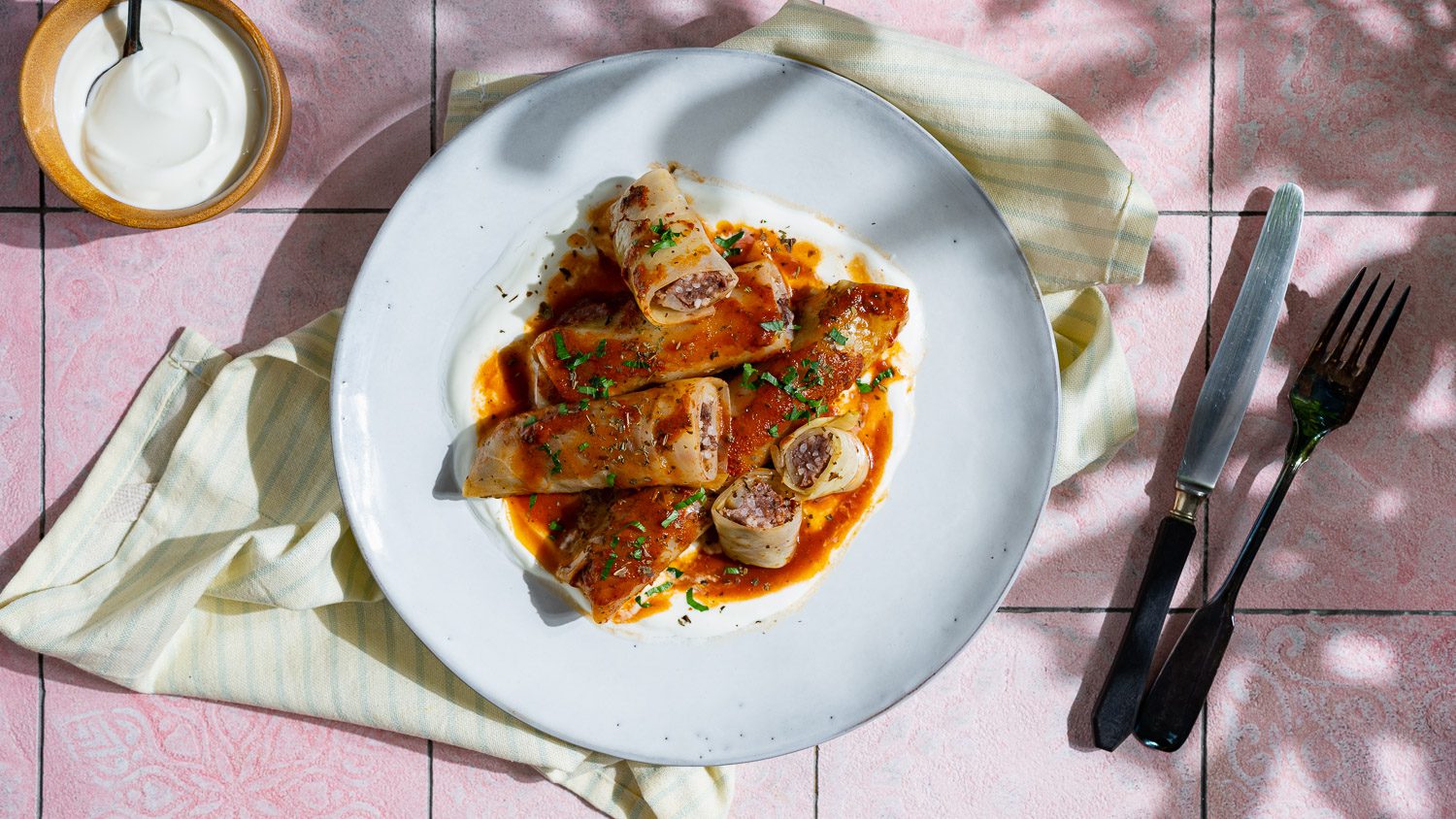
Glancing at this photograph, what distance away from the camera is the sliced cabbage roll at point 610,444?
2.25 meters

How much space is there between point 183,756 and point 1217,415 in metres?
3.00

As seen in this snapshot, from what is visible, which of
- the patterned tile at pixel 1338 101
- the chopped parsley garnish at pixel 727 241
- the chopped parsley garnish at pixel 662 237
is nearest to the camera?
the chopped parsley garnish at pixel 662 237

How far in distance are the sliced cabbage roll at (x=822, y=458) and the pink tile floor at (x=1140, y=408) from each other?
71cm

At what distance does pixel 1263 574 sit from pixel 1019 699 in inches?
30.8

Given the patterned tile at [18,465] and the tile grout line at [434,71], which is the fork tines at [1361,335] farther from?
the patterned tile at [18,465]

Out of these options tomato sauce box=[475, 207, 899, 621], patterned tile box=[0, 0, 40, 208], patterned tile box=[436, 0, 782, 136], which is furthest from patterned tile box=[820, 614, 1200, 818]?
patterned tile box=[0, 0, 40, 208]

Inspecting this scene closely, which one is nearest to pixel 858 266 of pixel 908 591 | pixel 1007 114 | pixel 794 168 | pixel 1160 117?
pixel 794 168

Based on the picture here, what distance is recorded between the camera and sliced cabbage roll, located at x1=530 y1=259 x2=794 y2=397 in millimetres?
2268

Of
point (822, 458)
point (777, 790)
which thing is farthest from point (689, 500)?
point (777, 790)

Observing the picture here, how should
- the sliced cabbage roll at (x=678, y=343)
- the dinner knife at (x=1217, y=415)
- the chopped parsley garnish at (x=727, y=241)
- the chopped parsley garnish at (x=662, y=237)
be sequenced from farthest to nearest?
the dinner knife at (x=1217, y=415), the chopped parsley garnish at (x=727, y=241), the sliced cabbage roll at (x=678, y=343), the chopped parsley garnish at (x=662, y=237)

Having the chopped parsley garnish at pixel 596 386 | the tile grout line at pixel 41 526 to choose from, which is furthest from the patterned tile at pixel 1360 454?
the tile grout line at pixel 41 526

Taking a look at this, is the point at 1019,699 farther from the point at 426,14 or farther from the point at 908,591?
the point at 426,14

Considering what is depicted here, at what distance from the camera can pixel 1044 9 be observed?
261 centimetres

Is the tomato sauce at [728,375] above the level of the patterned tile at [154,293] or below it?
below
